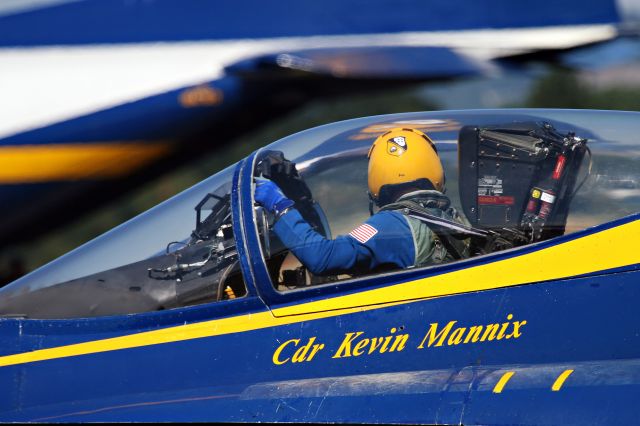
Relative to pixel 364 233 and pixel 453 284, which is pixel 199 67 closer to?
pixel 364 233

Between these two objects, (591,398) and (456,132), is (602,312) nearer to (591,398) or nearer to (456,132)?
(591,398)

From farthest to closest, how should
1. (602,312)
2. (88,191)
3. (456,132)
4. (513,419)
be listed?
(88,191) → (456,132) → (602,312) → (513,419)

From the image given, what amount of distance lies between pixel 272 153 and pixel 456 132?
0.71 metres

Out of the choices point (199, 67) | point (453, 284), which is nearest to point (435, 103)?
point (199, 67)

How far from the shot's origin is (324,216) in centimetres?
346

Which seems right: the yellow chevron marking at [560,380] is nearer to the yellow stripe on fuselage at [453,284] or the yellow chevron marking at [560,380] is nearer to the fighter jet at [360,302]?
the fighter jet at [360,302]

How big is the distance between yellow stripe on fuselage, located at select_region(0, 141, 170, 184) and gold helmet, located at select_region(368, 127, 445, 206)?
716 centimetres

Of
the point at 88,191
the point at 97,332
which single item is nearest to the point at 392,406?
the point at 97,332

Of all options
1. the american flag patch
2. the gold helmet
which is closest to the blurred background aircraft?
the gold helmet

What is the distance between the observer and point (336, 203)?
3471 mm

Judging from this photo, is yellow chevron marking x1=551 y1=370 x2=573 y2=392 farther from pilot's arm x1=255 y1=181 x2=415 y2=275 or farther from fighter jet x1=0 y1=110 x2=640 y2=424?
pilot's arm x1=255 y1=181 x2=415 y2=275

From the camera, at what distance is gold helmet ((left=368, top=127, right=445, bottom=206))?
3.42m

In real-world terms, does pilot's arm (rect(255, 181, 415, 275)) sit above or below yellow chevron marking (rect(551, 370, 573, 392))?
above

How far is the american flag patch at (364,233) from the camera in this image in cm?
327
